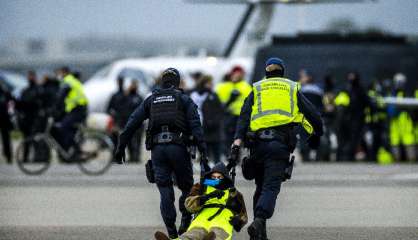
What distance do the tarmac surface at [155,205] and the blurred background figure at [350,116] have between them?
193 centimetres

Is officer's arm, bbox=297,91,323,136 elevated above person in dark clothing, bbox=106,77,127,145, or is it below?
below

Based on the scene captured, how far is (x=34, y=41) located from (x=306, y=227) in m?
190

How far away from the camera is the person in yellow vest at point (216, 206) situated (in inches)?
384

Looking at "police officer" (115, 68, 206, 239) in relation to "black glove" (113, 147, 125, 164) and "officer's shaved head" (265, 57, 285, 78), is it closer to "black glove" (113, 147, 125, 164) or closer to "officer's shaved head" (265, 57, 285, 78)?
"black glove" (113, 147, 125, 164)

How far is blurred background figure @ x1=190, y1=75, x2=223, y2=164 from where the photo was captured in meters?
20.2

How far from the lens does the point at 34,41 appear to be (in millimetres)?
199875

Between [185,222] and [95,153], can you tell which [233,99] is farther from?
[185,222]

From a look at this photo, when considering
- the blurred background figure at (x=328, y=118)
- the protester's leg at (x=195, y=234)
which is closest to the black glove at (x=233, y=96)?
the blurred background figure at (x=328, y=118)

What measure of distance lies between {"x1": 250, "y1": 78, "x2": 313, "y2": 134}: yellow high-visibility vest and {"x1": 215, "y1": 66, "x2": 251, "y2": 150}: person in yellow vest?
972 cm

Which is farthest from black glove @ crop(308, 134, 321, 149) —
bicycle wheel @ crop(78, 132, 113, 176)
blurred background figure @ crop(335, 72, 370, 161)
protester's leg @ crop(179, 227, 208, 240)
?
blurred background figure @ crop(335, 72, 370, 161)

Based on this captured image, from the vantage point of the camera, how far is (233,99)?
67.1ft

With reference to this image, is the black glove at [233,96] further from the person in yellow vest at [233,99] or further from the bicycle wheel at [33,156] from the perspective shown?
the bicycle wheel at [33,156]

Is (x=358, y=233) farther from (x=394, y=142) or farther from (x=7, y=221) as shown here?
(x=394, y=142)

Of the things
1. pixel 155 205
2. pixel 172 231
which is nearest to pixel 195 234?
pixel 172 231
